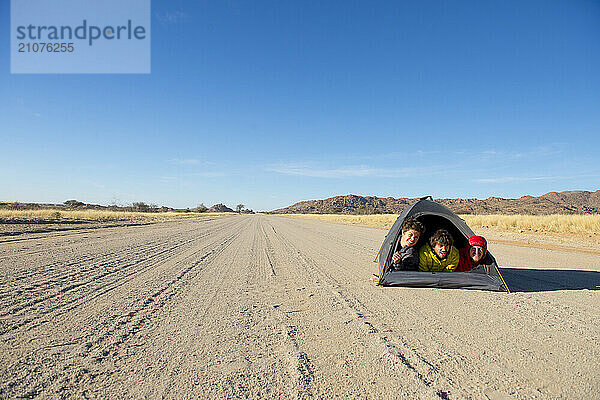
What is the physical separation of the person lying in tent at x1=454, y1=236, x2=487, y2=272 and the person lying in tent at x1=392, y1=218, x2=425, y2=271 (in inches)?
29.9

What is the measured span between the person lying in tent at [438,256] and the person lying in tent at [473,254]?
148mm

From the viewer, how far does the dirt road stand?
2.62 meters

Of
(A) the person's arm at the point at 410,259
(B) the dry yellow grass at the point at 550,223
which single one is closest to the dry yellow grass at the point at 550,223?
(B) the dry yellow grass at the point at 550,223

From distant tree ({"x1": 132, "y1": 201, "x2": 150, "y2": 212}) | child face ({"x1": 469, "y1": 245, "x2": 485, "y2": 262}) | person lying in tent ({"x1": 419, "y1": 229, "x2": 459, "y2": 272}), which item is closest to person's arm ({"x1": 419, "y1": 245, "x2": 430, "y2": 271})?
person lying in tent ({"x1": 419, "y1": 229, "x2": 459, "y2": 272})

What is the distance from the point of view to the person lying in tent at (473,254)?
18.5 ft

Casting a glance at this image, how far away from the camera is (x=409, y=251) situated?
6.13 meters

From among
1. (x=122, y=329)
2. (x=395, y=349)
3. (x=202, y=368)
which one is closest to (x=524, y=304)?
(x=395, y=349)

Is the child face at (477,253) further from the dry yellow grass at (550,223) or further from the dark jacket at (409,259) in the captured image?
the dry yellow grass at (550,223)

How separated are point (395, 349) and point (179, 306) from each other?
292 centimetres

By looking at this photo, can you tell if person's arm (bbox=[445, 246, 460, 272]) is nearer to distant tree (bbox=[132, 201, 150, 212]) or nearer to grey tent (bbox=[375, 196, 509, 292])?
grey tent (bbox=[375, 196, 509, 292])

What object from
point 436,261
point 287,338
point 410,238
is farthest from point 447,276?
point 287,338

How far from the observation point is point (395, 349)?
333cm

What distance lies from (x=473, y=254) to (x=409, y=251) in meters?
1.03

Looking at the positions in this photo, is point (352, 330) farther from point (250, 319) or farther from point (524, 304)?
point (524, 304)
